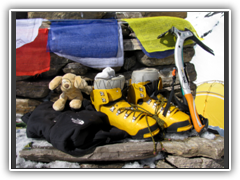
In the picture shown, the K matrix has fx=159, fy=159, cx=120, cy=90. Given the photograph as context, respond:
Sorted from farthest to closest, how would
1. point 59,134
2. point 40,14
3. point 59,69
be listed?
point 40,14, point 59,69, point 59,134

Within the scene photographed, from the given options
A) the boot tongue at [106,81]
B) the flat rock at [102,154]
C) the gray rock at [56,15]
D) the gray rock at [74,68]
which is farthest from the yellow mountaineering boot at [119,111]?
the gray rock at [56,15]

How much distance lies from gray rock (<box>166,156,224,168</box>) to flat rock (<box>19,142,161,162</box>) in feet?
0.43

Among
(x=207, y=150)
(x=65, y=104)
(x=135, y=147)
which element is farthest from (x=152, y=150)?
(x=65, y=104)

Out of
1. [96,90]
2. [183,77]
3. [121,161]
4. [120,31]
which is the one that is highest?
[120,31]

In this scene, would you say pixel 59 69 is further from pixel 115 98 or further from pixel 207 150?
pixel 207 150

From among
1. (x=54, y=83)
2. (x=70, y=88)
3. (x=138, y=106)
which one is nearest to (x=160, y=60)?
(x=138, y=106)

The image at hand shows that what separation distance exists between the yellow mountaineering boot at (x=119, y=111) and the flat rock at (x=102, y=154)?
0.35ft

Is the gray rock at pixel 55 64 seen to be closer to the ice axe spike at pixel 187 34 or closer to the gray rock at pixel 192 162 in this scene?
the ice axe spike at pixel 187 34

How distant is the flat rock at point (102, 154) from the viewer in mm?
1019

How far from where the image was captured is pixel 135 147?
3.48 feet

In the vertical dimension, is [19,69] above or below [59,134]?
above

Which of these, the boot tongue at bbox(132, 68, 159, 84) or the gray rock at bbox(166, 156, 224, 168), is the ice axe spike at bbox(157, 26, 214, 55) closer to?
the boot tongue at bbox(132, 68, 159, 84)

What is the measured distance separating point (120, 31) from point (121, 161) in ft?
3.99

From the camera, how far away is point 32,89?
1544mm
